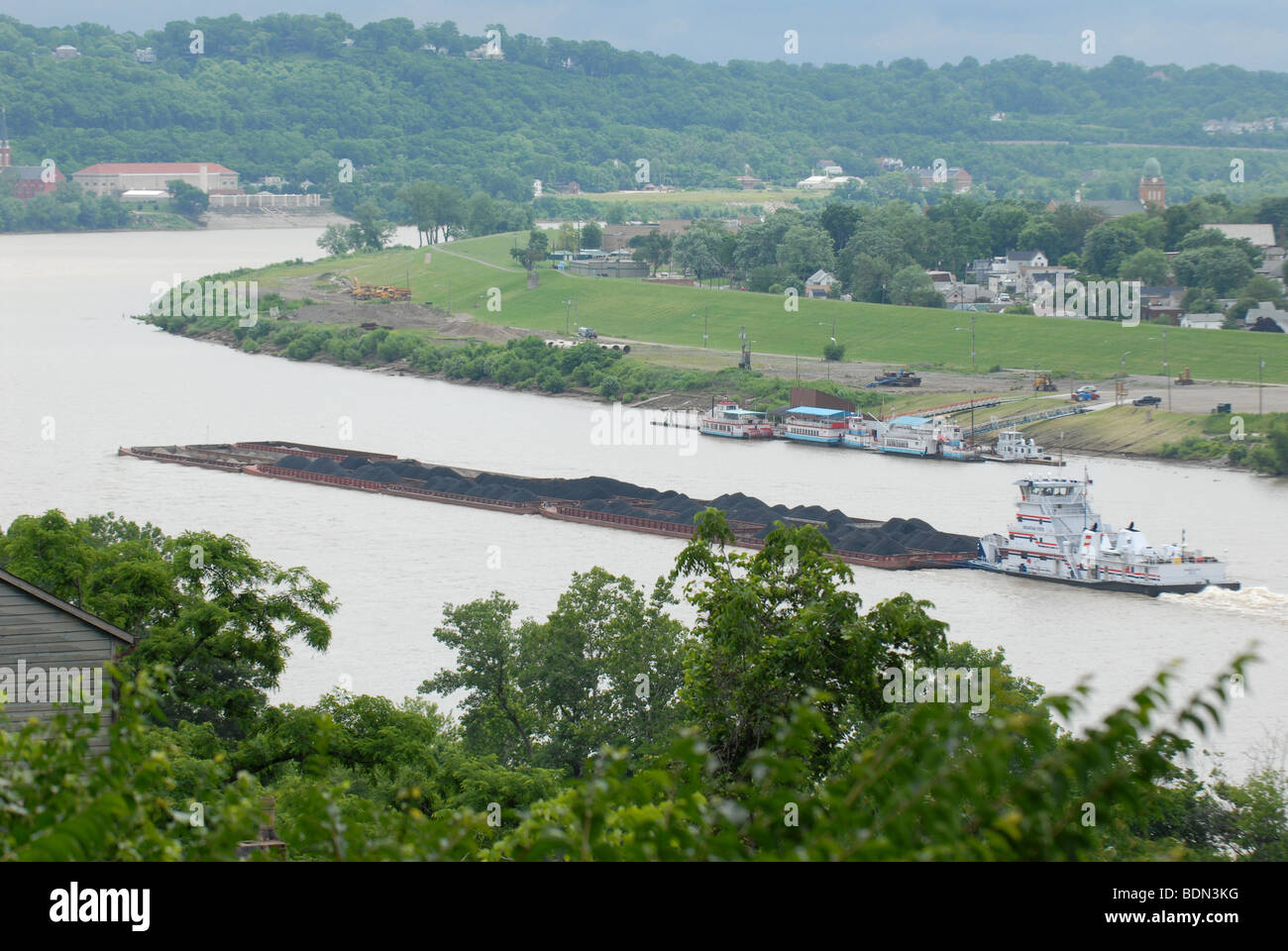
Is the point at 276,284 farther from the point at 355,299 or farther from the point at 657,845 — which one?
the point at 657,845

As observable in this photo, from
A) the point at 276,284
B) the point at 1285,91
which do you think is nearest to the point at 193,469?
the point at 276,284

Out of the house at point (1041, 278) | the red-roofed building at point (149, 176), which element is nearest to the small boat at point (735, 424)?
the house at point (1041, 278)

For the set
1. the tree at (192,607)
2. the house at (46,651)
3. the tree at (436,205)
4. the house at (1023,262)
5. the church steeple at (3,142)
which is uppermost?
the church steeple at (3,142)

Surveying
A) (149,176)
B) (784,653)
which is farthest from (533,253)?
(149,176)

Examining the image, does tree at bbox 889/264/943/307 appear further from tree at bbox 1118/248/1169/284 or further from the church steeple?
the church steeple

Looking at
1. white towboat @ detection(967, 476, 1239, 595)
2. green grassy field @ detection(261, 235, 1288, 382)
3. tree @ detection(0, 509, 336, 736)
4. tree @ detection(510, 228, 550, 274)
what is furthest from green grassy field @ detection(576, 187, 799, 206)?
tree @ detection(0, 509, 336, 736)

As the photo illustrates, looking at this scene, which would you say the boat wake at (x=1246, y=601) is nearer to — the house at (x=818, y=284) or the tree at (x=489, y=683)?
the tree at (x=489, y=683)
